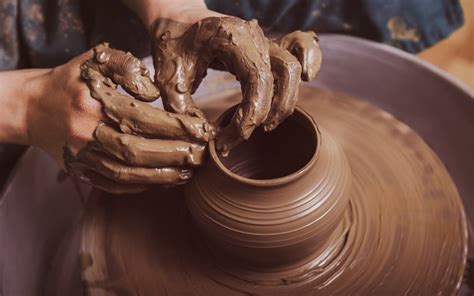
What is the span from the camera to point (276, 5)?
5.78ft

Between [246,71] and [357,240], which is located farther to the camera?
[357,240]

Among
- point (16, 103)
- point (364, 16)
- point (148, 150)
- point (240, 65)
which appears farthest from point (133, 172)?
point (364, 16)

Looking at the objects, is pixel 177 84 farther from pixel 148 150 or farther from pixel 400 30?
pixel 400 30

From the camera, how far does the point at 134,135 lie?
1013 millimetres

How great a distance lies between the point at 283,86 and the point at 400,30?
1.03 meters

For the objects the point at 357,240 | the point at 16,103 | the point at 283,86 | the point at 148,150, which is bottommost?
the point at 357,240

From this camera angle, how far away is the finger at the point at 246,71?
0.98 m

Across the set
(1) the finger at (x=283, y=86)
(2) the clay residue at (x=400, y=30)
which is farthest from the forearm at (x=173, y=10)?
(2) the clay residue at (x=400, y=30)

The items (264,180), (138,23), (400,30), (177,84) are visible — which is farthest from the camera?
(400,30)

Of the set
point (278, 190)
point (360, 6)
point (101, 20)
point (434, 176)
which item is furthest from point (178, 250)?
point (360, 6)

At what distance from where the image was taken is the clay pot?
0.98m

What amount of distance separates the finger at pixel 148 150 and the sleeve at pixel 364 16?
88 centimetres

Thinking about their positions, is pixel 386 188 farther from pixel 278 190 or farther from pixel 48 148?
pixel 48 148

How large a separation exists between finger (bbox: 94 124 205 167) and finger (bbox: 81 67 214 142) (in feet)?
0.06
